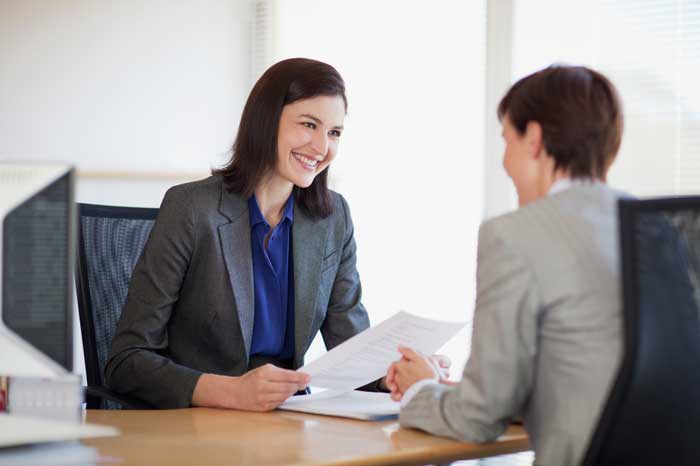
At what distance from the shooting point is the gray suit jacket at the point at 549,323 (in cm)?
132

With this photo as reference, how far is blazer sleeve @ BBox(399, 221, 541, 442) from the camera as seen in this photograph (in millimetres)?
1337

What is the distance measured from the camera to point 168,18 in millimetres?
4805

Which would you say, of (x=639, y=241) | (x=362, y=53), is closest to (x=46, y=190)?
(x=639, y=241)

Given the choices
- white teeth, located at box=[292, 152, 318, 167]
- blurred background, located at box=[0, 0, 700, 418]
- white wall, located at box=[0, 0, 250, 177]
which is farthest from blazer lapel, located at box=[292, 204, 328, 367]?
white wall, located at box=[0, 0, 250, 177]

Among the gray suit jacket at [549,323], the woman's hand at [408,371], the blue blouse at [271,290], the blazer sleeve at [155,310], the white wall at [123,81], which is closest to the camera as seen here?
the gray suit jacket at [549,323]

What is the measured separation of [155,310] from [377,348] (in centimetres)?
56

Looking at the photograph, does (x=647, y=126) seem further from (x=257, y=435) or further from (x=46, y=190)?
(x=46, y=190)

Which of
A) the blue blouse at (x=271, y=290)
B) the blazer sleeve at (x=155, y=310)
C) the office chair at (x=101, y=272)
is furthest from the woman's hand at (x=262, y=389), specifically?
the office chair at (x=101, y=272)

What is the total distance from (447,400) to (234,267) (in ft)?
2.70

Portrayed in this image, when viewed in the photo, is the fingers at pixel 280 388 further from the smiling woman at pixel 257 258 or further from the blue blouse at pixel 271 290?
the blue blouse at pixel 271 290

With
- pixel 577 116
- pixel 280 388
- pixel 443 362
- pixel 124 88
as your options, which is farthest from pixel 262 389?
pixel 124 88

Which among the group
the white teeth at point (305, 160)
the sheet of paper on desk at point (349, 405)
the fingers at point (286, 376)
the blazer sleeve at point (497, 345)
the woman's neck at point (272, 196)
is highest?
the white teeth at point (305, 160)

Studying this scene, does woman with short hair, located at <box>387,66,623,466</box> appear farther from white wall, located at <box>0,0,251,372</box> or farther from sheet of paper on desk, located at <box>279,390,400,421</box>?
white wall, located at <box>0,0,251,372</box>

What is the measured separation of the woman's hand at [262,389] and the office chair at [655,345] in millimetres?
648
